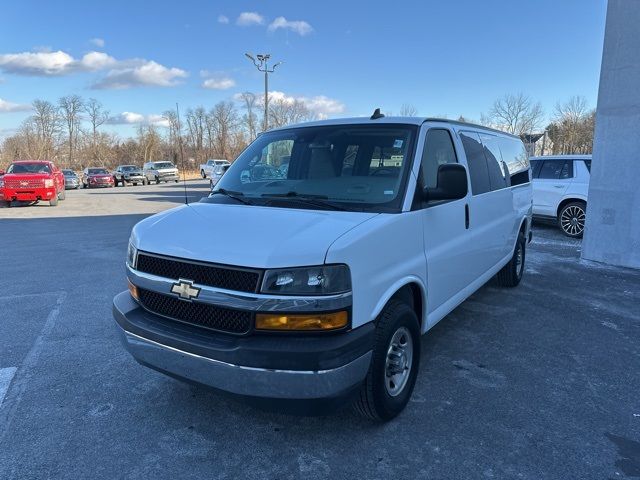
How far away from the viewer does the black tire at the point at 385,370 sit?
9.29ft

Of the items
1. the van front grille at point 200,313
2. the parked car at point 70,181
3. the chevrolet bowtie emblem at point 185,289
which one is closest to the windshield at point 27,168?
the parked car at point 70,181

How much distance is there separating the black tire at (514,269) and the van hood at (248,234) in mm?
3975

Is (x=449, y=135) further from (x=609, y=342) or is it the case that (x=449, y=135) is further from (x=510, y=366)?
(x=609, y=342)

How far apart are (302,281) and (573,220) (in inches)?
403

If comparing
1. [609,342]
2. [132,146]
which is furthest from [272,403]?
[132,146]

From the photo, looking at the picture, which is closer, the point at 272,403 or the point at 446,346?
the point at 272,403

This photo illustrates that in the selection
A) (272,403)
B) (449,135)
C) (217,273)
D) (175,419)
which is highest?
(449,135)

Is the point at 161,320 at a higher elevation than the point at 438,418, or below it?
higher

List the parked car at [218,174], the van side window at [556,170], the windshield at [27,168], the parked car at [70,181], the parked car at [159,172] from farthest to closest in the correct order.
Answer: the parked car at [159,172], the parked car at [70,181], the windshield at [27,168], the van side window at [556,170], the parked car at [218,174]

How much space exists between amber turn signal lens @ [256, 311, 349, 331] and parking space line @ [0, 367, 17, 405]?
238 cm

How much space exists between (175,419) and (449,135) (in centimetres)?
321

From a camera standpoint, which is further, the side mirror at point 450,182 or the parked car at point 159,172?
the parked car at point 159,172

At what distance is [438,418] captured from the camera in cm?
320

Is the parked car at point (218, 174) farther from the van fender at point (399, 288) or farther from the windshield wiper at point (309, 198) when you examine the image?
the van fender at point (399, 288)
